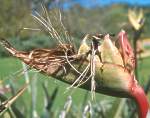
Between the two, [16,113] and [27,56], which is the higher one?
[27,56]

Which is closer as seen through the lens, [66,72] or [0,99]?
[66,72]

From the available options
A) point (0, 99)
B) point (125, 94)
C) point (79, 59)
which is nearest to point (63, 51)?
point (79, 59)

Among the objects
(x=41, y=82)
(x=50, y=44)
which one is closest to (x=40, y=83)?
(x=50, y=44)

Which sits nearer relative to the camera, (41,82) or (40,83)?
(41,82)

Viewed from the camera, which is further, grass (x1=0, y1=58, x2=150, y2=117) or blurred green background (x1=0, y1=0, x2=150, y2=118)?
blurred green background (x1=0, y1=0, x2=150, y2=118)

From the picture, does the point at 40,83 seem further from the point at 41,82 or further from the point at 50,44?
the point at 41,82

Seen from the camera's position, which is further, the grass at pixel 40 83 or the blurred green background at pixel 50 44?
the blurred green background at pixel 50 44

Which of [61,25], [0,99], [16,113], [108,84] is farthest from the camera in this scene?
[16,113]

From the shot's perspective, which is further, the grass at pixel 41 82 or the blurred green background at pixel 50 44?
the blurred green background at pixel 50 44

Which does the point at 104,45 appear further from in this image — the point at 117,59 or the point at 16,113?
the point at 16,113

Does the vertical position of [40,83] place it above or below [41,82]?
below

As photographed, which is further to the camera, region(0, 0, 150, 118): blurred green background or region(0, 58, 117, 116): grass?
region(0, 0, 150, 118): blurred green background
